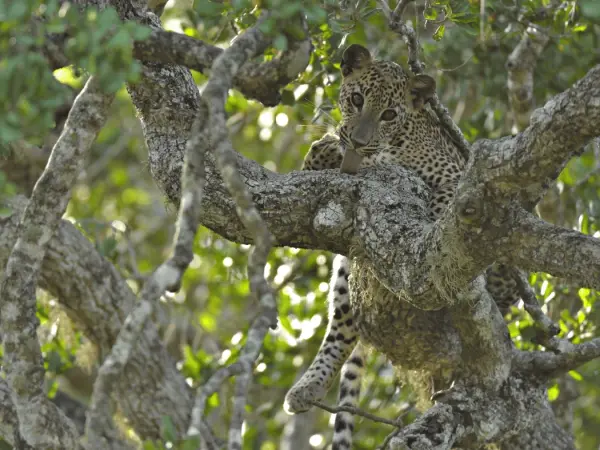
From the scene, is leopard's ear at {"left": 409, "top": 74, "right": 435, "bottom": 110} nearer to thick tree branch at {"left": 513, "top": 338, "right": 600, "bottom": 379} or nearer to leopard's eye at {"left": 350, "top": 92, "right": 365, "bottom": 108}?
leopard's eye at {"left": 350, "top": 92, "right": 365, "bottom": 108}

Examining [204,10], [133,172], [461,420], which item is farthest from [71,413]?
[133,172]

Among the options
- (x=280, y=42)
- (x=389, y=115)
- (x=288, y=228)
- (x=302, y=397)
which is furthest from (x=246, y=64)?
(x=389, y=115)

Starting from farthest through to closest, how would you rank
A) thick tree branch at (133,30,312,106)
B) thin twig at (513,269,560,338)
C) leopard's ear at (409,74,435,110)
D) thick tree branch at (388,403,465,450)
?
leopard's ear at (409,74,435,110), thin twig at (513,269,560,338), thick tree branch at (388,403,465,450), thick tree branch at (133,30,312,106)

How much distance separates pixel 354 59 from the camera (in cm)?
671

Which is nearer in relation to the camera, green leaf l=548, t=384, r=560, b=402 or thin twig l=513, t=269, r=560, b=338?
thin twig l=513, t=269, r=560, b=338

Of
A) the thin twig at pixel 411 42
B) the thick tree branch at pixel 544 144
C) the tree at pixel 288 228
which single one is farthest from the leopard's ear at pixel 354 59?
the thick tree branch at pixel 544 144

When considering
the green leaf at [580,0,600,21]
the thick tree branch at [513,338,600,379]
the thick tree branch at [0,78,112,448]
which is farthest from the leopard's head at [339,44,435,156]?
the green leaf at [580,0,600,21]

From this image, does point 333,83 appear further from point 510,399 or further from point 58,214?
point 58,214

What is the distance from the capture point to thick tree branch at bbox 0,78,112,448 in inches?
162

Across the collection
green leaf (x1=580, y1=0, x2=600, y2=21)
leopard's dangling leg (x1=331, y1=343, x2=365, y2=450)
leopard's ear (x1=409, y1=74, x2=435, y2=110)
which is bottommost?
leopard's dangling leg (x1=331, y1=343, x2=365, y2=450)

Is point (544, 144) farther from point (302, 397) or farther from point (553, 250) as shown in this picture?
point (302, 397)

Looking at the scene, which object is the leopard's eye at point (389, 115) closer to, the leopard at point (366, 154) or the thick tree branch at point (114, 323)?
the leopard at point (366, 154)

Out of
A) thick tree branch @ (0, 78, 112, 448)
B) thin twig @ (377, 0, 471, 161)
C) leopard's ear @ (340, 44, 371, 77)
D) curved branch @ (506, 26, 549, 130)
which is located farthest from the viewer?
curved branch @ (506, 26, 549, 130)

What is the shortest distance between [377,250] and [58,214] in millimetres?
1272
